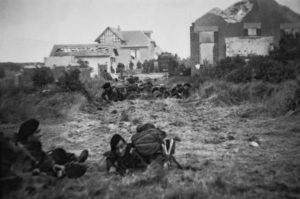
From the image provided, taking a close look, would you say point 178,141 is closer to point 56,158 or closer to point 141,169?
point 141,169

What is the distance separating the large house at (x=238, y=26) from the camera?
28.6m

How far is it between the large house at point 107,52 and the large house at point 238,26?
10.4 metres

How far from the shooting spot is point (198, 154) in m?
5.12

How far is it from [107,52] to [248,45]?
16084mm

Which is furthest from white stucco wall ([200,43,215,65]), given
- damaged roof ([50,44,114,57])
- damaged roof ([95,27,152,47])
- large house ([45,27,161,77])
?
damaged roof ([95,27,152,47])

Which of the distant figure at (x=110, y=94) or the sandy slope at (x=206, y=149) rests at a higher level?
the distant figure at (x=110, y=94)

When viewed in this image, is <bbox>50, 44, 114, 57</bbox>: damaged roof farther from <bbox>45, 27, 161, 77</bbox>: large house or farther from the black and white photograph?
the black and white photograph

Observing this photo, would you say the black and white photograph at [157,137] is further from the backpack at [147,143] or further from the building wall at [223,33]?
the building wall at [223,33]

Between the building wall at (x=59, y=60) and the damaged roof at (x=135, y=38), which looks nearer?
the building wall at (x=59, y=60)

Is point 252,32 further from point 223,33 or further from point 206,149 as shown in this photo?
point 206,149

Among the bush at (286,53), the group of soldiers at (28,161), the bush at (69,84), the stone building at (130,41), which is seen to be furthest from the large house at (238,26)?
the group of soldiers at (28,161)

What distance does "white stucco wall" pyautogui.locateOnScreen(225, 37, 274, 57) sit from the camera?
82.7ft

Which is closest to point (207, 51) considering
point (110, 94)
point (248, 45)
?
point (248, 45)

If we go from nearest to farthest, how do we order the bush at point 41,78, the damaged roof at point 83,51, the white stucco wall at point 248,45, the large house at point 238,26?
the bush at point 41,78
the white stucco wall at point 248,45
the large house at point 238,26
the damaged roof at point 83,51
